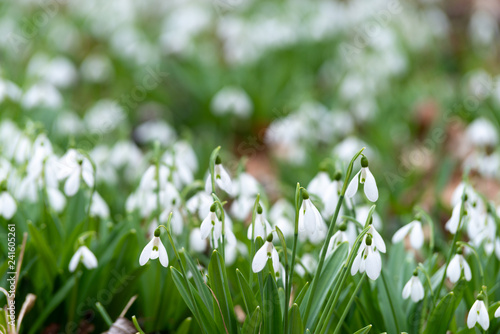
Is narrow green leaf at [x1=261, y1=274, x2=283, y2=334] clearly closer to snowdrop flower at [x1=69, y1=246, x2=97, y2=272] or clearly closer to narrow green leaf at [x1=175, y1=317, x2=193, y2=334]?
narrow green leaf at [x1=175, y1=317, x2=193, y2=334]

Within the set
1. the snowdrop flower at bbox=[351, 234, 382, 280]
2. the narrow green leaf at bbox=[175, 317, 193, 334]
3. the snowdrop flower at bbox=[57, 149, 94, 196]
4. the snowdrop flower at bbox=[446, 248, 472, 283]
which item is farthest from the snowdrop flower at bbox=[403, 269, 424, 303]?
the snowdrop flower at bbox=[57, 149, 94, 196]

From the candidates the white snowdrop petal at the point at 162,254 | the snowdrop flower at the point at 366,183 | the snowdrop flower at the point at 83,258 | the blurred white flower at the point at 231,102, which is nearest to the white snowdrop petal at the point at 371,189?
the snowdrop flower at the point at 366,183

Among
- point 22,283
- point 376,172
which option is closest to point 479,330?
point 22,283

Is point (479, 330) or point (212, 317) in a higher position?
point (212, 317)

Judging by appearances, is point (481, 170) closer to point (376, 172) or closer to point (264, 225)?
point (376, 172)

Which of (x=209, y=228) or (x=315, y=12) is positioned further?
(x=315, y=12)

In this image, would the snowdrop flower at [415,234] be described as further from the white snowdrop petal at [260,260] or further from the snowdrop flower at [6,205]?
the snowdrop flower at [6,205]
